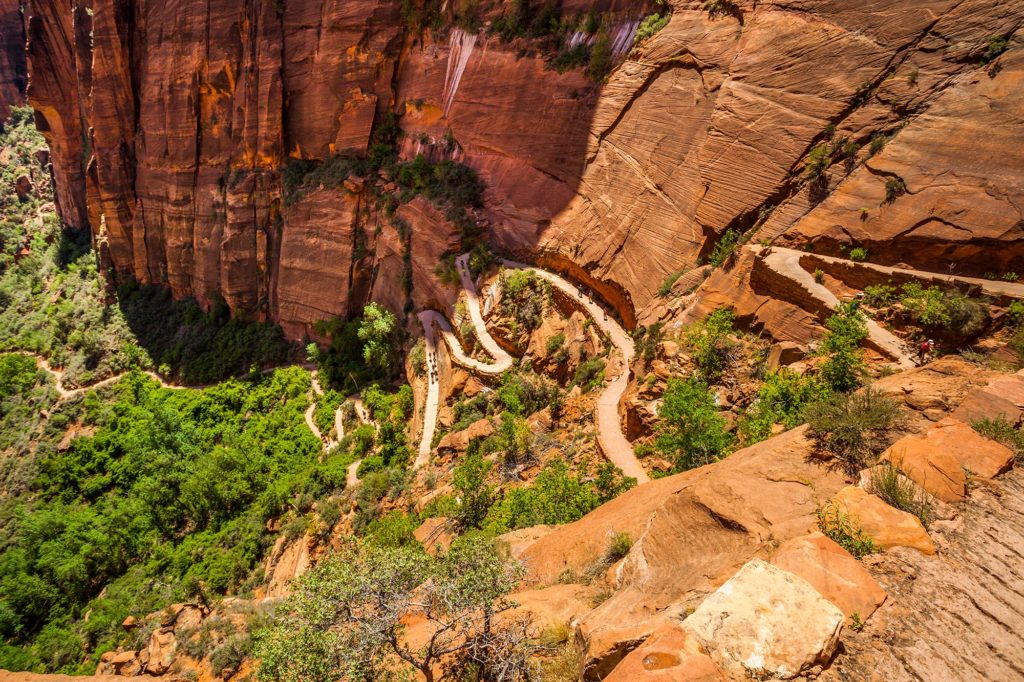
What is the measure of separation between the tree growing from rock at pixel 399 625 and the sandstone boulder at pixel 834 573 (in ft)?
12.9

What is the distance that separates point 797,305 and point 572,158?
13.8 metres

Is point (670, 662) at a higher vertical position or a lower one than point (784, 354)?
higher

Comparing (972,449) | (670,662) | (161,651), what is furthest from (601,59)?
(161,651)

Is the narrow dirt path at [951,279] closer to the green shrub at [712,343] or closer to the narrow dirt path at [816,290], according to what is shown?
the narrow dirt path at [816,290]

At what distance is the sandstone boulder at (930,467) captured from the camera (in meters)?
6.11

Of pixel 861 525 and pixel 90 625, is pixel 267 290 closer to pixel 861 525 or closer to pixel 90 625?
pixel 90 625

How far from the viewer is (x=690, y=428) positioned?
1230 cm

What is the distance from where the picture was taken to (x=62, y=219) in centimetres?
5209

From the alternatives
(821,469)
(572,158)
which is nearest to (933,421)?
(821,469)

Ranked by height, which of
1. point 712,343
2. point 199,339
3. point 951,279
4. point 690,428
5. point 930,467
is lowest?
point 199,339

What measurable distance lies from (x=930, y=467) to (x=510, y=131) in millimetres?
24312

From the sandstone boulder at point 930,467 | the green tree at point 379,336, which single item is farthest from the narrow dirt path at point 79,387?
the sandstone boulder at point 930,467

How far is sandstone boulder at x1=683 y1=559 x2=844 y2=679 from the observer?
450 centimetres

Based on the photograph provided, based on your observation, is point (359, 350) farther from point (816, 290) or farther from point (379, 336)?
point (816, 290)
